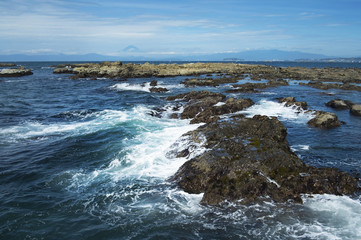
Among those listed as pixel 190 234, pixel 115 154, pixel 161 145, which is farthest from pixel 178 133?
pixel 190 234

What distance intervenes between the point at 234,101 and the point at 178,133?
35.4 feet

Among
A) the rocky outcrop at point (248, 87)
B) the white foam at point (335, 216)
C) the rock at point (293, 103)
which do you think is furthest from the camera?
the rocky outcrop at point (248, 87)

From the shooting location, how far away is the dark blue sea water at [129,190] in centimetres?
852

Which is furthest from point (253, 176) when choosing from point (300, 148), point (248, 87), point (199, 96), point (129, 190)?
point (248, 87)

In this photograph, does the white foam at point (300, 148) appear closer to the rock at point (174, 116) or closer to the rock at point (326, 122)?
the rock at point (326, 122)

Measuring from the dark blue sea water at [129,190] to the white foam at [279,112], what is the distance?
77 centimetres

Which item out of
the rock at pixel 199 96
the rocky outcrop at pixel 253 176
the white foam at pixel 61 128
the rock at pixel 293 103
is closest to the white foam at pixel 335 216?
the rocky outcrop at pixel 253 176

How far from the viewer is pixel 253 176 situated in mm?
10344

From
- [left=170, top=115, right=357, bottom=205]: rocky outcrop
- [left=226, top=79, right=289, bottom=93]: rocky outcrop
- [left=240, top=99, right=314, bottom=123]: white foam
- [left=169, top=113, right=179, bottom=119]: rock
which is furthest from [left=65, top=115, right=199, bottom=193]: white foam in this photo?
[left=226, top=79, right=289, bottom=93]: rocky outcrop

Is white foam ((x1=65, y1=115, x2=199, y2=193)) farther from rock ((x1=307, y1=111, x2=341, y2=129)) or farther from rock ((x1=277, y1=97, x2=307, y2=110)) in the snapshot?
rock ((x1=277, y1=97, x2=307, y2=110))

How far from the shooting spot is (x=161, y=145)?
16562 mm

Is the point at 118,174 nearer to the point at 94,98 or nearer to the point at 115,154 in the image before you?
the point at 115,154

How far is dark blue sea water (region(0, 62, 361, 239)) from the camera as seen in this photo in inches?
335

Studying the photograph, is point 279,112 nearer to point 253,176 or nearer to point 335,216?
point 253,176
